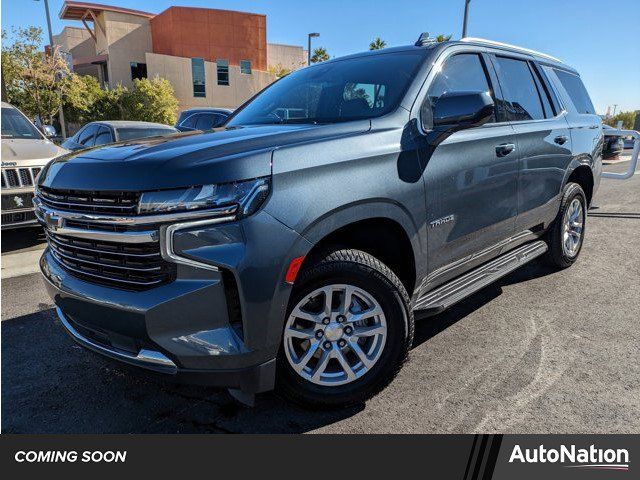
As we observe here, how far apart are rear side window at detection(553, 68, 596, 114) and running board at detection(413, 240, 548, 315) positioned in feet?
5.76

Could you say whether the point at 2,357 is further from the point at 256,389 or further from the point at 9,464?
the point at 256,389

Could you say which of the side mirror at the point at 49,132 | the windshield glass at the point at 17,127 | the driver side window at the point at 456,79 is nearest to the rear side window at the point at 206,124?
the driver side window at the point at 456,79

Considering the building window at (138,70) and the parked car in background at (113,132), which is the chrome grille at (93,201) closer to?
the parked car in background at (113,132)

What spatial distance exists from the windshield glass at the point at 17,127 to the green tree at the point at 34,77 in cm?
2399

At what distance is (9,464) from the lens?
211cm

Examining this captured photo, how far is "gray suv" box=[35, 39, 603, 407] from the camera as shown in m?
1.93

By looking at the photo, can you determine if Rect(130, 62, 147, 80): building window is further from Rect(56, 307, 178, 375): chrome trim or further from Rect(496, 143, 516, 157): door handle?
Rect(56, 307, 178, 375): chrome trim

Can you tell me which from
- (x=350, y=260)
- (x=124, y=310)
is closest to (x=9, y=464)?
(x=124, y=310)

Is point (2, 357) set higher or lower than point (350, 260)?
lower

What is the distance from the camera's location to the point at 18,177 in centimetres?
559

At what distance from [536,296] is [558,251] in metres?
0.79

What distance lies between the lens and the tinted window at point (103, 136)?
9476 mm

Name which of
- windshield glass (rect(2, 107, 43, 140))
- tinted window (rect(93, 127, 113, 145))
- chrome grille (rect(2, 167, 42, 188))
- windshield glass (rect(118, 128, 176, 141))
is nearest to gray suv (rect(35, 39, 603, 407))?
chrome grille (rect(2, 167, 42, 188))

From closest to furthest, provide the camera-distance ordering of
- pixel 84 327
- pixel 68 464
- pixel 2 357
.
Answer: pixel 68 464 → pixel 84 327 → pixel 2 357
